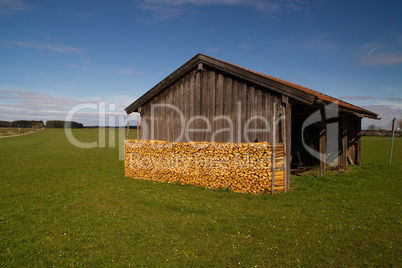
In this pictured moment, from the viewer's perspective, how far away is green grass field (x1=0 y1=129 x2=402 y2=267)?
16.0 ft

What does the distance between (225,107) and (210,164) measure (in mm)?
2488

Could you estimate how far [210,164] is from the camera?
1025cm

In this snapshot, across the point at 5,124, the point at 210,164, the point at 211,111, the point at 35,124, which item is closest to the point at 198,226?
the point at 210,164

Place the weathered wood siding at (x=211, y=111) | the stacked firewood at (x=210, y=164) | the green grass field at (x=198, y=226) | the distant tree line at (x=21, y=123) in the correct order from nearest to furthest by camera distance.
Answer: the green grass field at (x=198, y=226)
the stacked firewood at (x=210, y=164)
the weathered wood siding at (x=211, y=111)
the distant tree line at (x=21, y=123)

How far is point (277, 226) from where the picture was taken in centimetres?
631

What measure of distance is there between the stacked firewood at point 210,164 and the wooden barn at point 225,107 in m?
0.73

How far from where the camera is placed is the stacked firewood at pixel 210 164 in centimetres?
915

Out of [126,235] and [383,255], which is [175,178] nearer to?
[126,235]

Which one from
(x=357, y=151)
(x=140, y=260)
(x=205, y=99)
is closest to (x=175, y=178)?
(x=205, y=99)

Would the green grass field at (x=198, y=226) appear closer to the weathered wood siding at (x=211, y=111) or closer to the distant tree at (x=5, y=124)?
the weathered wood siding at (x=211, y=111)

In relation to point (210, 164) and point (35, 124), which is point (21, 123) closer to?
point (35, 124)

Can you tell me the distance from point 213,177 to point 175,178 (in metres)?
2.05

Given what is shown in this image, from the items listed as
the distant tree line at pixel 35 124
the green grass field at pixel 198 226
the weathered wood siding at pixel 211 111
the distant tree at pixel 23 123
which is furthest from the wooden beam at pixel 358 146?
the distant tree at pixel 23 123

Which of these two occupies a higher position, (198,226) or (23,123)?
(23,123)
